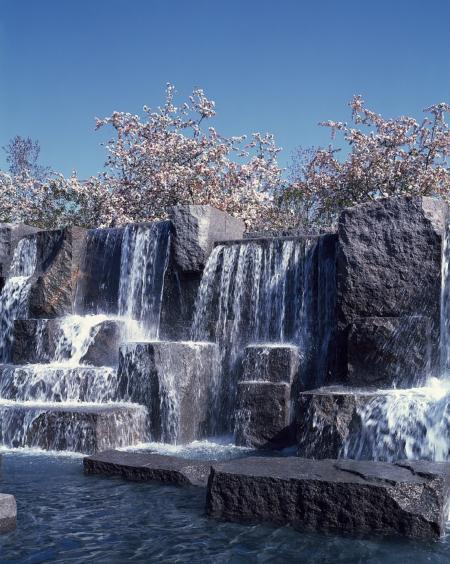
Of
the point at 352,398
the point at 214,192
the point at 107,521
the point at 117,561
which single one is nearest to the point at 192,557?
the point at 117,561

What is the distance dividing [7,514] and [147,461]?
1.81 m

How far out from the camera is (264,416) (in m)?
7.96

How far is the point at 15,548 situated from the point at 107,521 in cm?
71

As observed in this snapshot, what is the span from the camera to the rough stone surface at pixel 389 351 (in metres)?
7.51

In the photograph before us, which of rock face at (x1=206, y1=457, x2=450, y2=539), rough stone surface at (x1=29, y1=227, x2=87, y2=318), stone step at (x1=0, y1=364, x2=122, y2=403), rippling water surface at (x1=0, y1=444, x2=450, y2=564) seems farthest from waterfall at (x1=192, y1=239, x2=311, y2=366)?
rock face at (x1=206, y1=457, x2=450, y2=539)

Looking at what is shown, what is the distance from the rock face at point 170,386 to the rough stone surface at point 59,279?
2.69 m

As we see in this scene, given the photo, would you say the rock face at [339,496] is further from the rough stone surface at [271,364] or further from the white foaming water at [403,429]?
the rough stone surface at [271,364]

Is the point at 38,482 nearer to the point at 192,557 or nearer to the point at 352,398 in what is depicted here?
the point at 192,557

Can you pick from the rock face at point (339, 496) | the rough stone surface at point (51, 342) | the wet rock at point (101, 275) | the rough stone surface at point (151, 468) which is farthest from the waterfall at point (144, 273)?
the rock face at point (339, 496)

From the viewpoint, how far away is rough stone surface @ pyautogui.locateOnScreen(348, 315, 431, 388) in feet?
24.6

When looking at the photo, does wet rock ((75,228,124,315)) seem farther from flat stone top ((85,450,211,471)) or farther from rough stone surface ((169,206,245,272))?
flat stone top ((85,450,211,471))

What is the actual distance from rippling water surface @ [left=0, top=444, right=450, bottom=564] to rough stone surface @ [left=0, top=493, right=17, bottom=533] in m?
0.06

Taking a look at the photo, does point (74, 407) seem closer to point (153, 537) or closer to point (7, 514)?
point (7, 514)

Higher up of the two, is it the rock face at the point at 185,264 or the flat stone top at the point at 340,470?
the rock face at the point at 185,264
